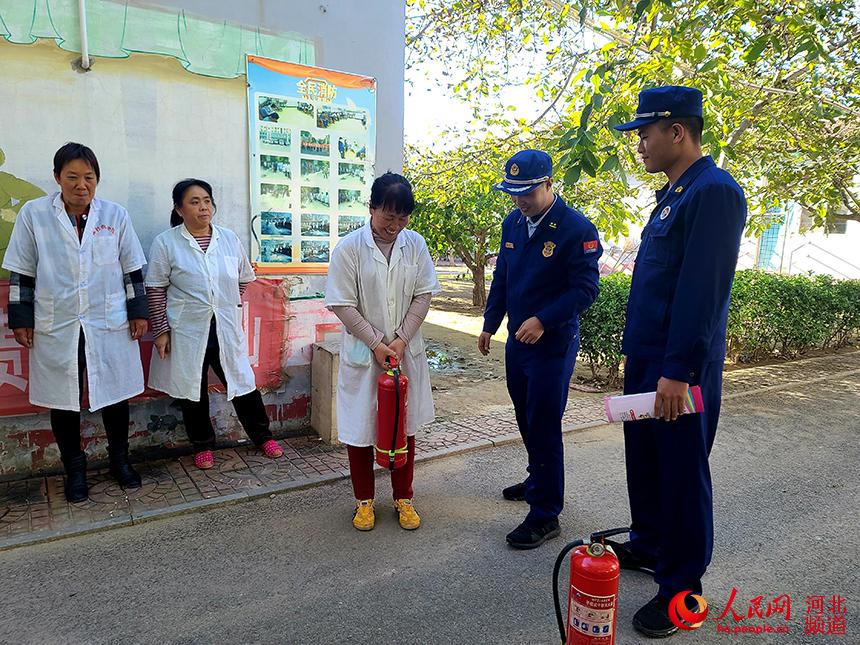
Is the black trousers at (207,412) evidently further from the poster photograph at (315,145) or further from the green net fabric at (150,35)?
the green net fabric at (150,35)

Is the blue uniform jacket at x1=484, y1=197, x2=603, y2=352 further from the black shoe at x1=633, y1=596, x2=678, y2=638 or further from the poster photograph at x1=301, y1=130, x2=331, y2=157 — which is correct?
the poster photograph at x1=301, y1=130, x2=331, y2=157

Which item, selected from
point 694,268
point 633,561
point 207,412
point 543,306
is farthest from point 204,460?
point 694,268

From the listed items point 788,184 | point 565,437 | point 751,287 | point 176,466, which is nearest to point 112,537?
point 176,466

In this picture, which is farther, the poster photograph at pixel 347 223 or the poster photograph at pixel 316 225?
the poster photograph at pixel 347 223

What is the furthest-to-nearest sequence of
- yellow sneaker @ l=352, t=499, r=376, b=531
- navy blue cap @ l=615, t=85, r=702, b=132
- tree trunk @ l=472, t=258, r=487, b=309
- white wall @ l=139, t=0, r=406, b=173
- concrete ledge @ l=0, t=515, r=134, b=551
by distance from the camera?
tree trunk @ l=472, t=258, r=487, b=309
white wall @ l=139, t=0, r=406, b=173
yellow sneaker @ l=352, t=499, r=376, b=531
concrete ledge @ l=0, t=515, r=134, b=551
navy blue cap @ l=615, t=85, r=702, b=132

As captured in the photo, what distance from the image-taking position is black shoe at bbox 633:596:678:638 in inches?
97.0

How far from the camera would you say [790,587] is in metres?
2.89

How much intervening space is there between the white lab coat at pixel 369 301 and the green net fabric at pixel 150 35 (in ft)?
6.27

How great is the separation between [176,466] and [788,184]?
28.6ft

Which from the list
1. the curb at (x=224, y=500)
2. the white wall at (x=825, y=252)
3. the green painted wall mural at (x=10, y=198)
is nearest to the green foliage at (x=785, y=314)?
the curb at (x=224, y=500)

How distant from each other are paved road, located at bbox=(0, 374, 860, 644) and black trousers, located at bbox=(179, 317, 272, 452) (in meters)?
0.76

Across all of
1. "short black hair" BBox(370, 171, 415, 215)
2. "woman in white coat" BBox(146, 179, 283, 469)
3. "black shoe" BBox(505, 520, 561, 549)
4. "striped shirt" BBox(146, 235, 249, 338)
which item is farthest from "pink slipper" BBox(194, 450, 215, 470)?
"short black hair" BBox(370, 171, 415, 215)

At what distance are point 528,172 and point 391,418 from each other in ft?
4.76

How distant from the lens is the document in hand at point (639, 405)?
2348 millimetres
